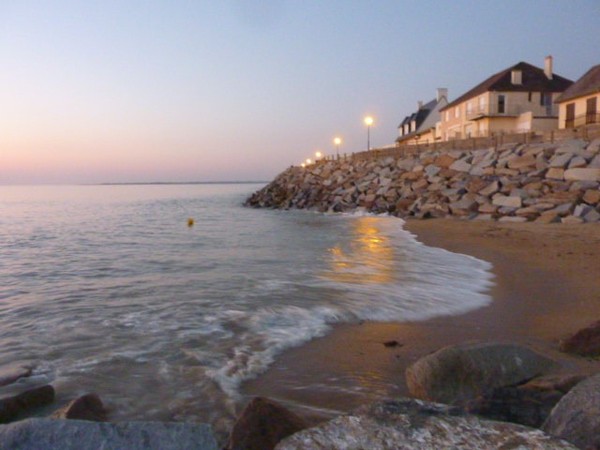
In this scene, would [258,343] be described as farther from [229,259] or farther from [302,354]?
[229,259]

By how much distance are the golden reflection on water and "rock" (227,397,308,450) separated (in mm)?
7058

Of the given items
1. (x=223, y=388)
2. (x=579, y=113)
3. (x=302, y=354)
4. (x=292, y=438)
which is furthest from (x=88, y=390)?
(x=579, y=113)

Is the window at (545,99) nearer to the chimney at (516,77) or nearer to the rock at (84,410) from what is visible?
the chimney at (516,77)

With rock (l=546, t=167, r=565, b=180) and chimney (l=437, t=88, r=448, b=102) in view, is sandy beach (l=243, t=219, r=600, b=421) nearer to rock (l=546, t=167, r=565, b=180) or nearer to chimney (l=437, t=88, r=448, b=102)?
rock (l=546, t=167, r=565, b=180)

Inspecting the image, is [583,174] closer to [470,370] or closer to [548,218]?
[548,218]

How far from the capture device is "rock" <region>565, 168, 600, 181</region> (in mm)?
21656

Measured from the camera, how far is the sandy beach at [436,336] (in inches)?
194

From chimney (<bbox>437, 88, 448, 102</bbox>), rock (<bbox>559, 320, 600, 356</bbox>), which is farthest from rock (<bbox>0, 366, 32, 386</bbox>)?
chimney (<bbox>437, 88, 448, 102</bbox>)

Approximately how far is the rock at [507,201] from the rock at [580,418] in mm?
20219

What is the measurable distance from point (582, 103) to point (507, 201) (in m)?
17.4

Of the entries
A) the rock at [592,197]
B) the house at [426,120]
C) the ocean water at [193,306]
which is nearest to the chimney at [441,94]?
the house at [426,120]

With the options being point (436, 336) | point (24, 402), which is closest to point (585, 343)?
point (436, 336)

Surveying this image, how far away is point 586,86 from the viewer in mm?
34062

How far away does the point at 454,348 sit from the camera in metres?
4.79
